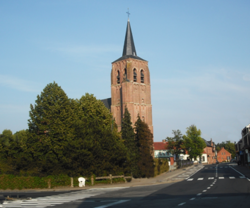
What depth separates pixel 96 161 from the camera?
26750mm

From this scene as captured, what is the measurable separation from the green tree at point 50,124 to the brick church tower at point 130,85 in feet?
149

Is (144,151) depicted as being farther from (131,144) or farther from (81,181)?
(81,181)

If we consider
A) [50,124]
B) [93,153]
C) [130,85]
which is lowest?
[93,153]

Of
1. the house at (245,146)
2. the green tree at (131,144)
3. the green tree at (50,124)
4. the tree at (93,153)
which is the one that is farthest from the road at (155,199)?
the house at (245,146)

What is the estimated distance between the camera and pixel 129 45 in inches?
3401

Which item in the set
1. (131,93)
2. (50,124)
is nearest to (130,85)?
(131,93)

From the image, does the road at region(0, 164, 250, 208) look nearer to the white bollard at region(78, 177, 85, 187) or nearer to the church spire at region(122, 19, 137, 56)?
the white bollard at region(78, 177, 85, 187)

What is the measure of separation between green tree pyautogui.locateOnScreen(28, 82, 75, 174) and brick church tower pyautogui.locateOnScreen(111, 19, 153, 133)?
149ft

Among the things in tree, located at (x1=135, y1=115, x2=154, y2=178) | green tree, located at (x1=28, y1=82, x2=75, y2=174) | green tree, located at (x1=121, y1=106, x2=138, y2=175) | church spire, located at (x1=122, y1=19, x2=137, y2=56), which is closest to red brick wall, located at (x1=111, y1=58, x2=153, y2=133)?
church spire, located at (x1=122, y1=19, x2=137, y2=56)

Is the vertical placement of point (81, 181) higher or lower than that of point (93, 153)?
lower

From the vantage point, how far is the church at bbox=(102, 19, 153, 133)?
81.0m

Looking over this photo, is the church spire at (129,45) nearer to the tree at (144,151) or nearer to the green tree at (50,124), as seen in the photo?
the tree at (144,151)

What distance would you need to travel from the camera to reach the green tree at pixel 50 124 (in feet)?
103

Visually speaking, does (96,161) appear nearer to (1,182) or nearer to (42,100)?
(1,182)
